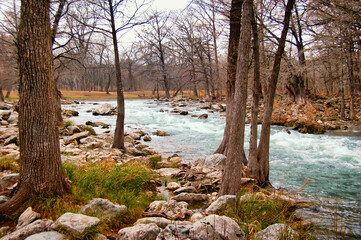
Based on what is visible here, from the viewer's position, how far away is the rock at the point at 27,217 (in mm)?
2996

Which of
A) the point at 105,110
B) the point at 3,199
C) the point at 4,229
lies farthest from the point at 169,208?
the point at 105,110

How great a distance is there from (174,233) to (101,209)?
4.30ft

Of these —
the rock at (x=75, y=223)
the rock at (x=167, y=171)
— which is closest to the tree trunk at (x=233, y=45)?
the rock at (x=167, y=171)

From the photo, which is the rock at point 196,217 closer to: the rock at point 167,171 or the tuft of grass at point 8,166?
the rock at point 167,171

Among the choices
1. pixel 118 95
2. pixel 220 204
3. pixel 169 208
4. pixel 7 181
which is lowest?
pixel 169 208

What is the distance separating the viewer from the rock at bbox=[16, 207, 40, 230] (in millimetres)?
2996

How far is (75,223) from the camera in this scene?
2896mm

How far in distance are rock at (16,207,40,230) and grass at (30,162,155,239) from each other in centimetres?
12

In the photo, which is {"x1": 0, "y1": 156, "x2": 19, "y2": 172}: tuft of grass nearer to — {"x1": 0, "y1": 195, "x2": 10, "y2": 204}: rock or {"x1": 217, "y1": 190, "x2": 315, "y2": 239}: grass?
{"x1": 0, "y1": 195, "x2": 10, "y2": 204}: rock

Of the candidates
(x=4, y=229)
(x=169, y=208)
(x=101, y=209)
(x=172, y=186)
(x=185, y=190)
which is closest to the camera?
(x=4, y=229)

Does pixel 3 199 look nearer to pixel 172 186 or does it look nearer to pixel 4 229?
pixel 4 229

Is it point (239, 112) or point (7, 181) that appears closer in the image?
point (7, 181)

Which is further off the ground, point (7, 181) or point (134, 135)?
point (7, 181)

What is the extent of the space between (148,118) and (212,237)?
17108 mm
